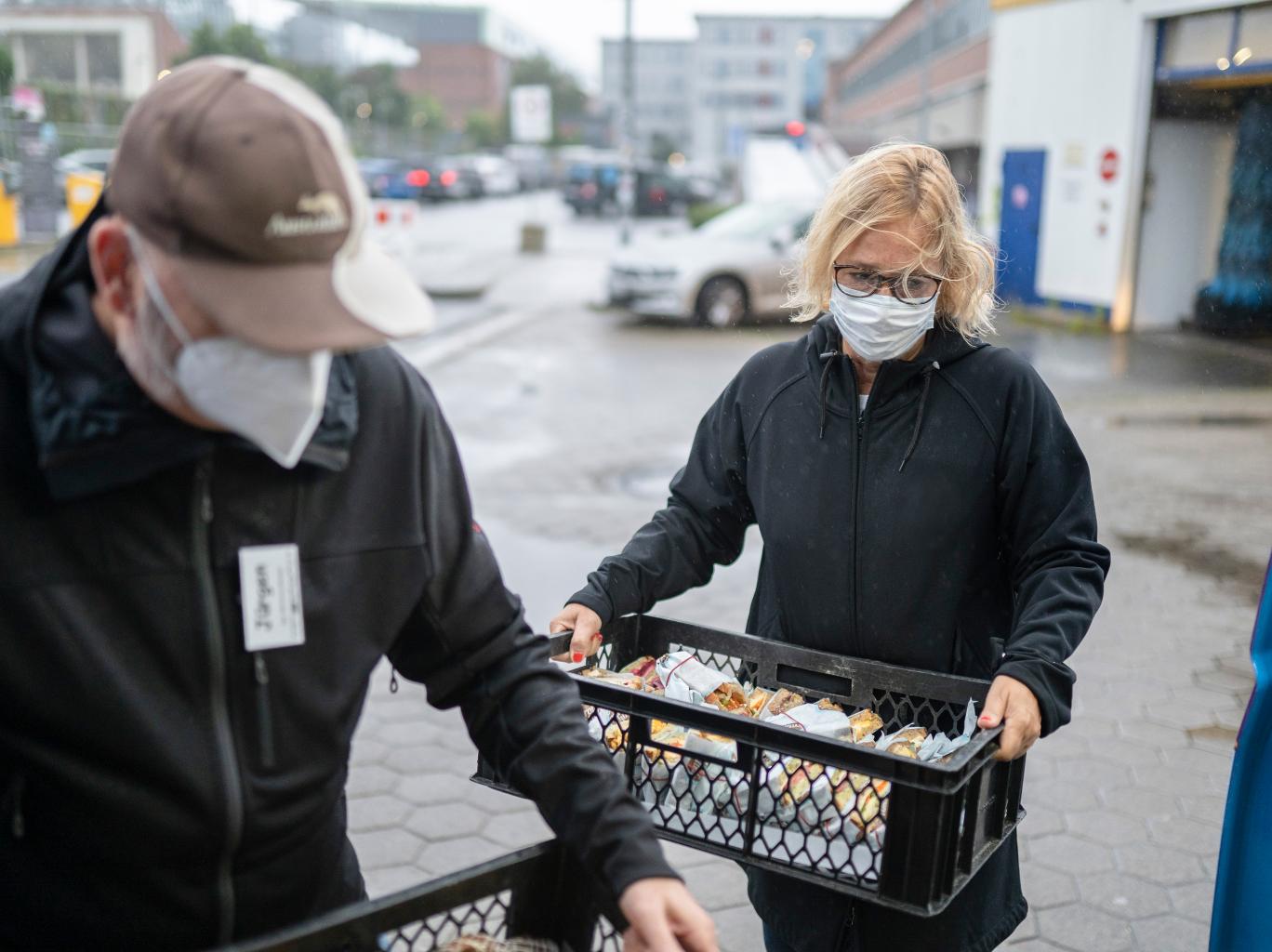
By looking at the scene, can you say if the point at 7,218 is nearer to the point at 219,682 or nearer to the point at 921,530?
the point at 921,530

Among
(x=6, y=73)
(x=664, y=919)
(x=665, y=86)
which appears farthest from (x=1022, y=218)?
(x=665, y=86)

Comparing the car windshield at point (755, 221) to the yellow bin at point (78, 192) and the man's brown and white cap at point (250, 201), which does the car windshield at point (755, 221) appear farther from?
the man's brown and white cap at point (250, 201)

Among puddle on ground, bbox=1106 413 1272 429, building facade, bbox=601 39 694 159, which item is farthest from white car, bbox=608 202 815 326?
building facade, bbox=601 39 694 159

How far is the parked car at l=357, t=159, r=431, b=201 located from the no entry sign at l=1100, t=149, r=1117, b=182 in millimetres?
25615

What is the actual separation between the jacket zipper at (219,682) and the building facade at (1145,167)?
15398mm

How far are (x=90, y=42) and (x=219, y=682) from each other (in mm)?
49161

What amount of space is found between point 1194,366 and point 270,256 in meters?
14.5

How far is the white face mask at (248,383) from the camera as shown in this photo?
138cm

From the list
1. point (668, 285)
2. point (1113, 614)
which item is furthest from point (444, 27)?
point (1113, 614)

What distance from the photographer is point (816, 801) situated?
1.92 m

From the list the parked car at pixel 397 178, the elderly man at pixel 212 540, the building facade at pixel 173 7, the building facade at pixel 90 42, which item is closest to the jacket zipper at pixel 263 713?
the elderly man at pixel 212 540

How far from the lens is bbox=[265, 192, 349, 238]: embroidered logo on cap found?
1.33 m

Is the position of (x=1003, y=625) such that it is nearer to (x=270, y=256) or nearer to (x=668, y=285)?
(x=270, y=256)

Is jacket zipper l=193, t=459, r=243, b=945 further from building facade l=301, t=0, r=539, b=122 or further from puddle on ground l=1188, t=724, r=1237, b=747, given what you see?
building facade l=301, t=0, r=539, b=122
